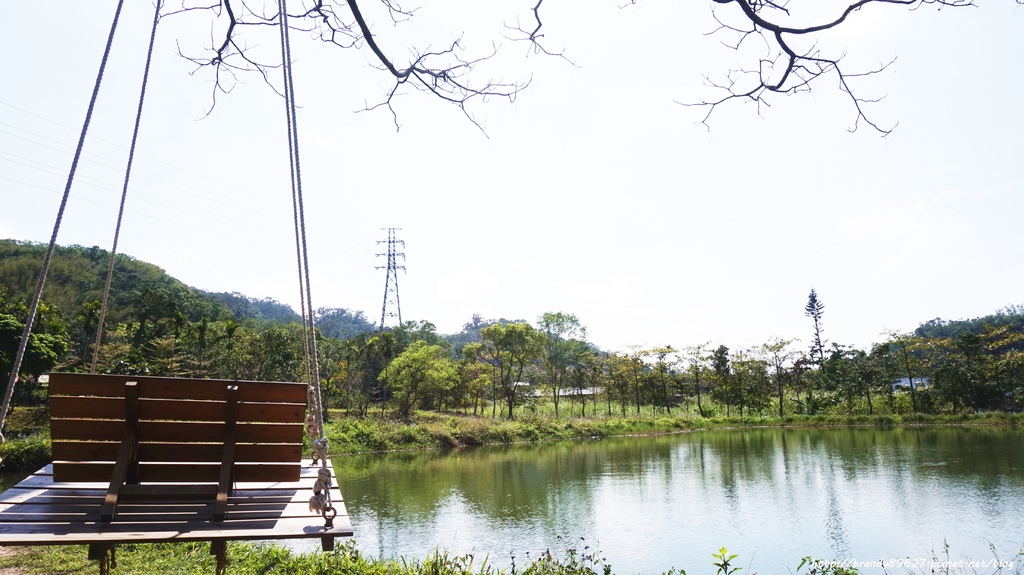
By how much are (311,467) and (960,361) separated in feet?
106

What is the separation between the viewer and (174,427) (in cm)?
236

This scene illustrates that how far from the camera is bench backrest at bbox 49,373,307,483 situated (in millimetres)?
2275

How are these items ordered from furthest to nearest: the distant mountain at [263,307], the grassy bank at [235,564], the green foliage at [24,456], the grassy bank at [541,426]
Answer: the distant mountain at [263,307] → the grassy bank at [541,426] → the green foliage at [24,456] → the grassy bank at [235,564]

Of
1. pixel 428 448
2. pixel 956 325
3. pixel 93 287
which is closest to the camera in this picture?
pixel 428 448

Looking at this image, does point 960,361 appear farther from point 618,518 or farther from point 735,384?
point 618,518

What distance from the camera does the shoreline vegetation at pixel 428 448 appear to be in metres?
3.98

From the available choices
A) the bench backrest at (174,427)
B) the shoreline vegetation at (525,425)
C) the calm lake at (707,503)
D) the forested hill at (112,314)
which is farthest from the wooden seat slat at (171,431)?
the forested hill at (112,314)

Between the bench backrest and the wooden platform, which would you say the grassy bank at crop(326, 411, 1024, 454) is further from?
the wooden platform

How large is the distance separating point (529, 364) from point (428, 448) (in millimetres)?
11197

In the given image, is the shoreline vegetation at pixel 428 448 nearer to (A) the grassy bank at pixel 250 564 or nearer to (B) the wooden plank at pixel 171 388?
(A) the grassy bank at pixel 250 564

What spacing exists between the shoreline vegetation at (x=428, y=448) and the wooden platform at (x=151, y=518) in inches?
58.1

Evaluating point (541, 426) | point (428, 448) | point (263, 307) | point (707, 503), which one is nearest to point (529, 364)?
point (541, 426)

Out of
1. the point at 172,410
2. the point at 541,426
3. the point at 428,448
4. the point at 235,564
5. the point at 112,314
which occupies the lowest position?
the point at 428,448

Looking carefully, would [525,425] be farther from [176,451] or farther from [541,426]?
[176,451]
